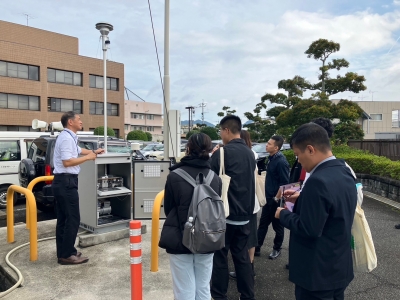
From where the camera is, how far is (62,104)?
34344 mm

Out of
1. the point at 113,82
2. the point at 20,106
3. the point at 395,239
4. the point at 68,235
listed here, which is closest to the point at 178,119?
the point at 68,235

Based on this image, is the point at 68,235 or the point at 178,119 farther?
the point at 178,119

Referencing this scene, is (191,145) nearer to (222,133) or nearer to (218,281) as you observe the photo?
(222,133)

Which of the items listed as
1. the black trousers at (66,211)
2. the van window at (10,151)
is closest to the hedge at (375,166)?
the black trousers at (66,211)

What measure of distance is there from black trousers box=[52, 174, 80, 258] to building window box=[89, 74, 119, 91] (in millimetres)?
34860

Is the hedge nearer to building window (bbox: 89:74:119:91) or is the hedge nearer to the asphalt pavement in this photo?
the asphalt pavement

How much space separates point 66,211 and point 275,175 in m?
2.82

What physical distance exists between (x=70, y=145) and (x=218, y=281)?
235 centimetres

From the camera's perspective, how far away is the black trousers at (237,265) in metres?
3.31

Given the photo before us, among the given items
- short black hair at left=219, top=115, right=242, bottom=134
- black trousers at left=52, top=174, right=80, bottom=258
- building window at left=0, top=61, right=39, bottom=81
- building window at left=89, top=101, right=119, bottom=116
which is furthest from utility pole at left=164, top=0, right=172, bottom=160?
building window at left=89, top=101, right=119, bottom=116

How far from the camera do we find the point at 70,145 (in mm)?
4023

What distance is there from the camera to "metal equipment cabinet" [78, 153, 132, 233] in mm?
4812

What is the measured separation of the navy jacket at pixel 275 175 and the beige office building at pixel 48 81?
104ft

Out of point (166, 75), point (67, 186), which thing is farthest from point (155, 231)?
point (166, 75)
